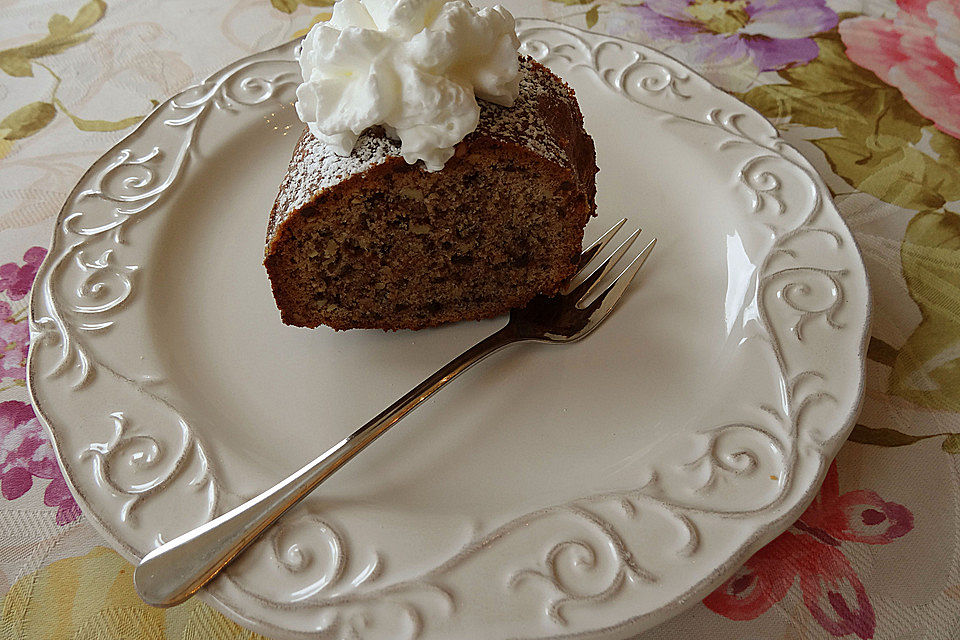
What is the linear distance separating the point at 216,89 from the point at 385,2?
0.74 meters

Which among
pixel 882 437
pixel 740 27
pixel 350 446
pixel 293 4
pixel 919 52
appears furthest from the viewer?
pixel 293 4

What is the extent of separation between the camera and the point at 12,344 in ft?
5.24

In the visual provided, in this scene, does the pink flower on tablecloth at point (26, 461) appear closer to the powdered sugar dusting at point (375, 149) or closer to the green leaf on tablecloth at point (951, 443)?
the powdered sugar dusting at point (375, 149)

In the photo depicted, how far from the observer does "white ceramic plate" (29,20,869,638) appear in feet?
3.62

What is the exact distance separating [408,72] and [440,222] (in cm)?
29

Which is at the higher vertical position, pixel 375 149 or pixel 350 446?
pixel 375 149

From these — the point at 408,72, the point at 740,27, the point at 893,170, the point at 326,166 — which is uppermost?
the point at 408,72

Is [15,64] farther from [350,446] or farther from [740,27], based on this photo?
[740,27]

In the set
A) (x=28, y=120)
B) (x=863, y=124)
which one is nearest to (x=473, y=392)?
(x=863, y=124)

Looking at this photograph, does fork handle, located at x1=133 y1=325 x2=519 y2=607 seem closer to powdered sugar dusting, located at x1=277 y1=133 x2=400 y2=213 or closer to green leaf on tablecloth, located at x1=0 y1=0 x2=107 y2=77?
powdered sugar dusting, located at x1=277 y1=133 x2=400 y2=213

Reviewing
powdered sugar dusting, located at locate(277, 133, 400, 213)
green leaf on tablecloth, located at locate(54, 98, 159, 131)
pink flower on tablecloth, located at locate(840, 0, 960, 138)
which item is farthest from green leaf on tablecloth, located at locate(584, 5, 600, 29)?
green leaf on tablecloth, located at locate(54, 98, 159, 131)

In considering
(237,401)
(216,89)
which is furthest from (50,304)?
(216,89)

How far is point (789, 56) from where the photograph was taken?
2.20 m

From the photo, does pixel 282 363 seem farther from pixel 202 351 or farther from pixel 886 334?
pixel 886 334
